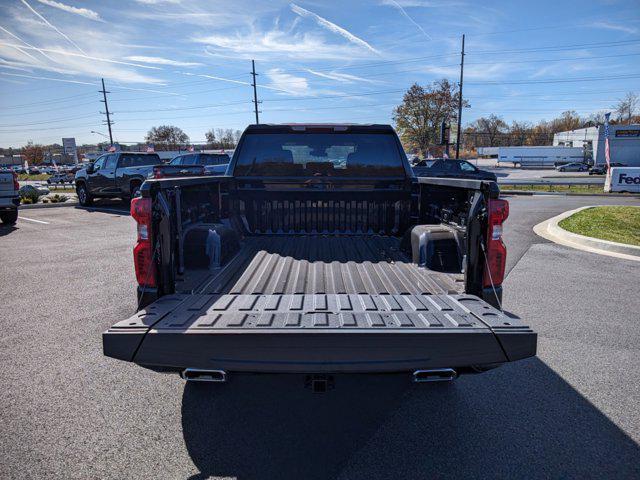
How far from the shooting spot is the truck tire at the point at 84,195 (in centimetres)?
1717

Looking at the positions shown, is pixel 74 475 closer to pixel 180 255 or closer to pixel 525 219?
pixel 180 255

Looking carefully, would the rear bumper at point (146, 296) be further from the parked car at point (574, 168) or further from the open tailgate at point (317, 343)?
the parked car at point (574, 168)

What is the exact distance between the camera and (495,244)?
2.86 metres

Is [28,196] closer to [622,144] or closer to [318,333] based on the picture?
[318,333]

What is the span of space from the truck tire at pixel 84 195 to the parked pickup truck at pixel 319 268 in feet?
50.0

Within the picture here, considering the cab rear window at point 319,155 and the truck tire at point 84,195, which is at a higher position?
the cab rear window at point 319,155

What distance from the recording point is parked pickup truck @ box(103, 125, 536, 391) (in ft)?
7.02

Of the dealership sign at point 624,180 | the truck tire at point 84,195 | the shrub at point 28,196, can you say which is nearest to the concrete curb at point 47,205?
the truck tire at point 84,195

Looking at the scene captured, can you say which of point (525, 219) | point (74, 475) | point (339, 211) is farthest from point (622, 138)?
point (74, 475)

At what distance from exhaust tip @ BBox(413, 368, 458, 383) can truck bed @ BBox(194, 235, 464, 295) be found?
757 millimetres

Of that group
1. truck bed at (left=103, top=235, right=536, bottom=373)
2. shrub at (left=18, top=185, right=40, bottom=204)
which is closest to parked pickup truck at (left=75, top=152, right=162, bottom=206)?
shrub at (left=18, top=185, right=40, bottom=204)

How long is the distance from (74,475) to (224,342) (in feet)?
4.15

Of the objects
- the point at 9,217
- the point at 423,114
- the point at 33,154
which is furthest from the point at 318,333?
the point at 33,154

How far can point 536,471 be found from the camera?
240 centimetres
